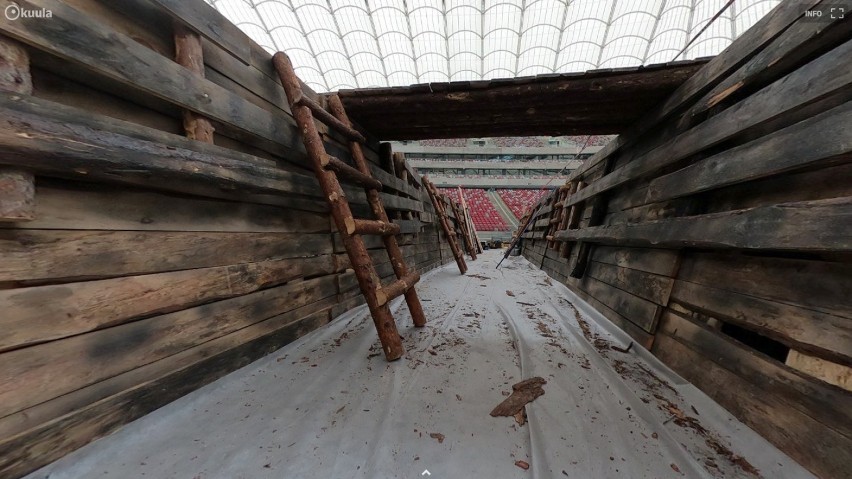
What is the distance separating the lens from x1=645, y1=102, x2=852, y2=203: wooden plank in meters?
1.17

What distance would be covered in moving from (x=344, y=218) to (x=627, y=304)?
272cm

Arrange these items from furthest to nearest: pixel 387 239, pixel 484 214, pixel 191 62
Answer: pixel 484 214 → pixel 387 239 → pixel 191 62

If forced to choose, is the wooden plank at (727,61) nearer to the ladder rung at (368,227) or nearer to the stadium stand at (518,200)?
the ladder rung at (368,227)

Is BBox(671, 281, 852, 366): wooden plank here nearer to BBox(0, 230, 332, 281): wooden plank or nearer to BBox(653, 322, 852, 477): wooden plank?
BBox(653, 322, 852, 477): wooden plank

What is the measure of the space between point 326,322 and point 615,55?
30060mm

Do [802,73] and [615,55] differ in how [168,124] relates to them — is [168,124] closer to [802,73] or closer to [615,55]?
[802,73]

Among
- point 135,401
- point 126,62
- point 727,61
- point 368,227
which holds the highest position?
point 727,61

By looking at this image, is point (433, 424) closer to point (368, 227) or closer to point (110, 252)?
point (368, 227)

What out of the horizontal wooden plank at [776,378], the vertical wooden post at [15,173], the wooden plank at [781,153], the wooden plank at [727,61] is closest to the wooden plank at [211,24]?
the vertical wooden post at [15,173]

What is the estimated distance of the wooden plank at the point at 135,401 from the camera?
3.45ft

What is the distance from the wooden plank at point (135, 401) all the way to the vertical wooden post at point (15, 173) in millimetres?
824

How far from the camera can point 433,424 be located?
4.76 ft

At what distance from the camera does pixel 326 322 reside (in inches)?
107

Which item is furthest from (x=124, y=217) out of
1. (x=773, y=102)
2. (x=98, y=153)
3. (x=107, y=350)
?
(x=773, y=102)
